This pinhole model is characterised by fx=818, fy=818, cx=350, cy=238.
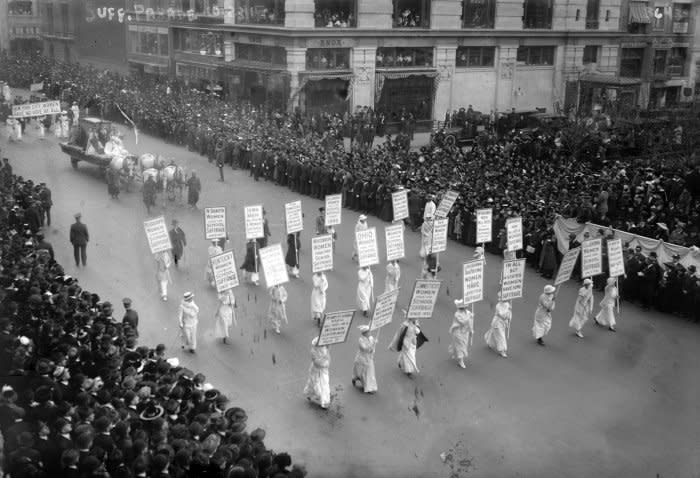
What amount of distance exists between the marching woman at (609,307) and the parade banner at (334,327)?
668 cm

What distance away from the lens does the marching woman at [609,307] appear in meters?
17.4

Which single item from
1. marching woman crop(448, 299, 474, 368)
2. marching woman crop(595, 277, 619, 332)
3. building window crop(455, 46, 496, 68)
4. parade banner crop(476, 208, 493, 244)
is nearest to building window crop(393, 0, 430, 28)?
building window crop(455, 46, 496, 68)

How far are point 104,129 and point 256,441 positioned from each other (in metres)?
22.5

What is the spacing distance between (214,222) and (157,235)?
5.07 feet

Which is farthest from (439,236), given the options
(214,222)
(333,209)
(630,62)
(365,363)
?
(630,62)

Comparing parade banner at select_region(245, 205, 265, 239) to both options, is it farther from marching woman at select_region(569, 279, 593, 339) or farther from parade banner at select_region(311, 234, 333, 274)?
marching woman at select_region(569, 279, 593, 339)

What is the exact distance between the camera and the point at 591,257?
17766 mm

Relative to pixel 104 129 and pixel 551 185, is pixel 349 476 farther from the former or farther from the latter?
pixel 104 129

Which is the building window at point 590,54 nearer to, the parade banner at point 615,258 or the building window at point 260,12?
the building window at point 260,12

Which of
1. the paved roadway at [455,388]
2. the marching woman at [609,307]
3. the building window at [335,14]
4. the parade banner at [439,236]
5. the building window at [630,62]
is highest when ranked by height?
the building window at [335,14]

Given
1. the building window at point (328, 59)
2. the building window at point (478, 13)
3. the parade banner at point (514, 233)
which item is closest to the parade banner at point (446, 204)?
the parade banner at point (514, 233)

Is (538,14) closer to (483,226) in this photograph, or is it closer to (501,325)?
(483,226)

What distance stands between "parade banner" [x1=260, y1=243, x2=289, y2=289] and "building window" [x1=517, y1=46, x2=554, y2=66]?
34694 millimetres

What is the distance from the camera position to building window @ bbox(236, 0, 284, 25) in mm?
40062
